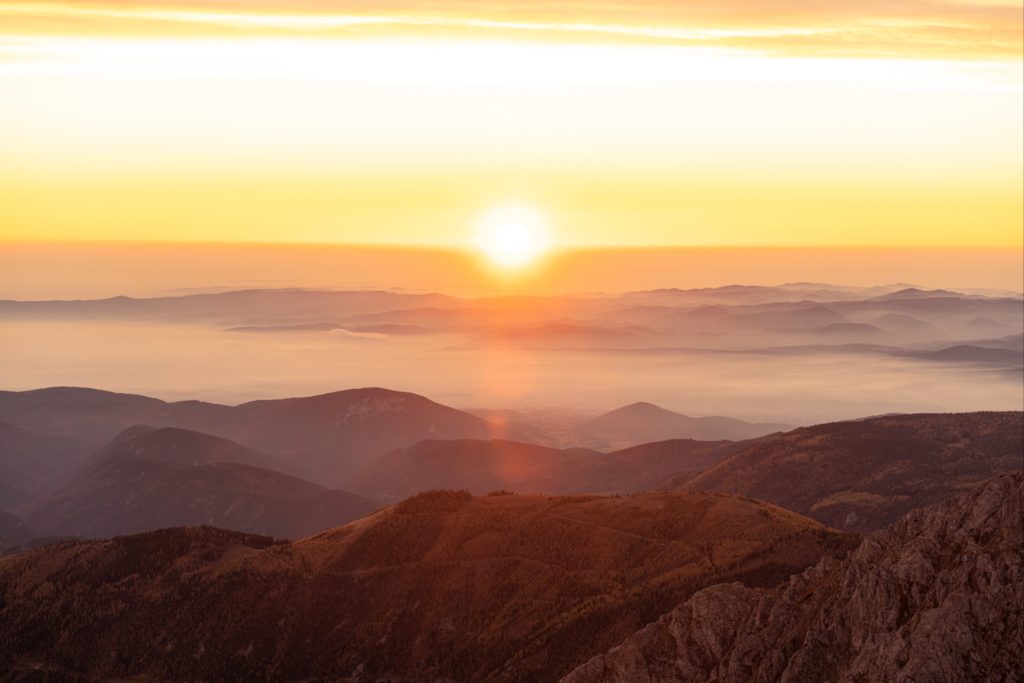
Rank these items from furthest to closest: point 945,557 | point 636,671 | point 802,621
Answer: point 636,671 < point 802,621 < point 945,557

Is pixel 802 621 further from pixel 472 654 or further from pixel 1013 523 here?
pixel 472 654

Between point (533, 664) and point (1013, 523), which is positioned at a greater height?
point (1013, 523)

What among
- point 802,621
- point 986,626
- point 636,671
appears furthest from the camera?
point 636,671

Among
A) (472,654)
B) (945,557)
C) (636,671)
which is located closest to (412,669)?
(472,654)

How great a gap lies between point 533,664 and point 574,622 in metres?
13.6

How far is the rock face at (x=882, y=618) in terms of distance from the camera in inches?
4193

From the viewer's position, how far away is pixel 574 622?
196125mm

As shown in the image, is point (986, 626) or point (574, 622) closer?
point (986, 626)

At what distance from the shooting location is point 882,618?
Answer: 115875 millimetres

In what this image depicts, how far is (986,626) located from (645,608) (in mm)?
89647

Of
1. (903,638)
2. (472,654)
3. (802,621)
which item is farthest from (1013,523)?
(472,654)

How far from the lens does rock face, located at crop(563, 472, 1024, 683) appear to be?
10650 cm

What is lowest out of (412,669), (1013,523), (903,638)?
(412,669)

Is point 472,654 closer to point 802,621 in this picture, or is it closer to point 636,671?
point 636,671
